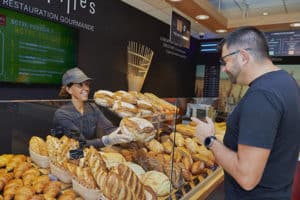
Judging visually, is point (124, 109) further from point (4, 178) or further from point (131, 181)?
point (4, 178)

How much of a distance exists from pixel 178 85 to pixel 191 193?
456cm

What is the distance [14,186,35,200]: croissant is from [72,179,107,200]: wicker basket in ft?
0.50

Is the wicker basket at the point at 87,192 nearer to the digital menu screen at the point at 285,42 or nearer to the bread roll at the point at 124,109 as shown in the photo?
the bread roll at the point at 124,109

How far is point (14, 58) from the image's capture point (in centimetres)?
254

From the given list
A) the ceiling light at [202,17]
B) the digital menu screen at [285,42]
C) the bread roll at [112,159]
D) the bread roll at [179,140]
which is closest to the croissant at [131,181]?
the bread roll at [112,159]

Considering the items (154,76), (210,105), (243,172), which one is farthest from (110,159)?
(154,76)

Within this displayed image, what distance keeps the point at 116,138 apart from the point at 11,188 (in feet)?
1.67

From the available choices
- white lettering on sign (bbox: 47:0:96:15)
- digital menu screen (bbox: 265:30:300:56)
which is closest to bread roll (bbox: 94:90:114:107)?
white lettering on sign (bbox: 47:0:96:15)

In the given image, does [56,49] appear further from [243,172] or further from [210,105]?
[243,172]

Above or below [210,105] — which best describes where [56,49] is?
above

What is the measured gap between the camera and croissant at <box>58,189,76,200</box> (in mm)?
910

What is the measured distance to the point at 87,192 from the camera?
0.95 meters

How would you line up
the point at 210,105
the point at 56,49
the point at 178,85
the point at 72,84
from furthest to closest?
1. the point at 178,85
2. the point at 56,49
3. the point at 210,105
4. the point at 72,84

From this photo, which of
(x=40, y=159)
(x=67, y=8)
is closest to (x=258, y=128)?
(x=40, y=159)
